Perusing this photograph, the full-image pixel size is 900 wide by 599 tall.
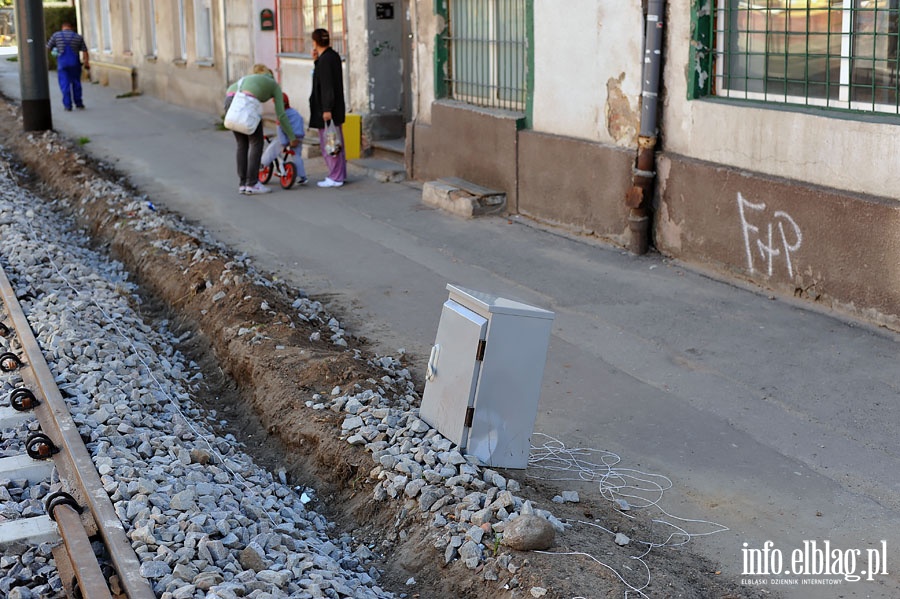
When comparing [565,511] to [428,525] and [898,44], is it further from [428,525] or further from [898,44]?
[898,44]

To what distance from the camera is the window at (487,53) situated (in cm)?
1160

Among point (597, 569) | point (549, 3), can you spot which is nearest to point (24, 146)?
point (549, 3)

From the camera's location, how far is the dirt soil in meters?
4.20

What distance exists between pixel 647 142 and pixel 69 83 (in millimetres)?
17096

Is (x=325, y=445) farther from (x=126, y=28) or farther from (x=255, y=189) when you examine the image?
(x=126, y=28)

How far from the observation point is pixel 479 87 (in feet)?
40.8

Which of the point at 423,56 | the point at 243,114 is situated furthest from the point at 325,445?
the point at 423,56

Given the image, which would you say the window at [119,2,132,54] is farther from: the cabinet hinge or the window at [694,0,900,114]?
the cabinet hinge

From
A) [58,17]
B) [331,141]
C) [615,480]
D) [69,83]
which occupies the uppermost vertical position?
[58,17]

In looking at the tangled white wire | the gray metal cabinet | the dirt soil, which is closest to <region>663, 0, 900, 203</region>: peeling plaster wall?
the tangled white wire

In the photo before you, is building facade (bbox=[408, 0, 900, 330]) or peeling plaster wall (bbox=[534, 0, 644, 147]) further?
peeling plaster wall (bbox=[534, 0, 644, 147])

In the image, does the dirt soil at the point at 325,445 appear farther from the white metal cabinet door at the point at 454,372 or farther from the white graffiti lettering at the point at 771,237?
the white graffiti lettering at the point at 771,237

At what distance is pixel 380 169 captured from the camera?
13992 mm

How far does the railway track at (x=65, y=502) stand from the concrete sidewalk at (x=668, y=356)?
209 cm
